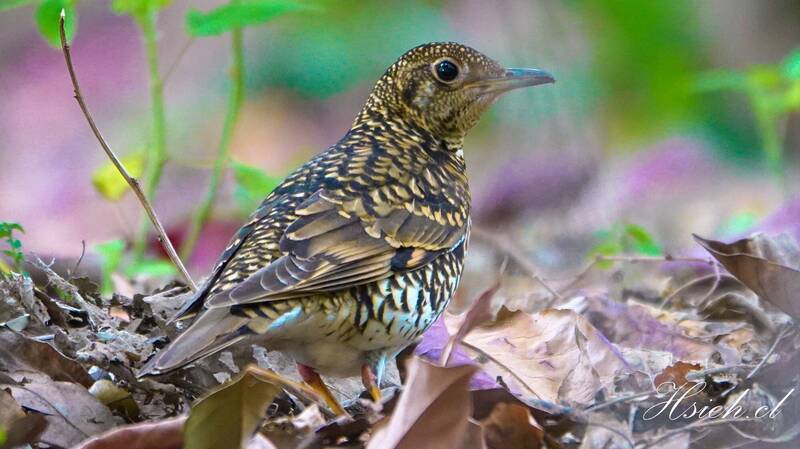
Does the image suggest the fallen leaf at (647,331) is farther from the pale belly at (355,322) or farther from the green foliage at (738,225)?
the green foliage at (738,225)

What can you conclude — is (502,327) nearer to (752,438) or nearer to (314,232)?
(314,232)

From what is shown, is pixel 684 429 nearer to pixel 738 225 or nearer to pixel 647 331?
pixel 647 331

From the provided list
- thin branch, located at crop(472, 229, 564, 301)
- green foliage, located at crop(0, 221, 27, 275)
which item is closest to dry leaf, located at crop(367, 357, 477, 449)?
green foliage, located at crop(0, 221, 27, 275)

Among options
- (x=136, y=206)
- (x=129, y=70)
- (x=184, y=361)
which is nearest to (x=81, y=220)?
(x=136, y=206)

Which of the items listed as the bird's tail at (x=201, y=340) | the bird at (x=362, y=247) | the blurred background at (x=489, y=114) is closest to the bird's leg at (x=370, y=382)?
the bird at (x=362, y=247)

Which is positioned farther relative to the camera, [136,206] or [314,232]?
[136,206]

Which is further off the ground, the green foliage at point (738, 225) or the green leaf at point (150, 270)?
the green leaf at point (150, 270)

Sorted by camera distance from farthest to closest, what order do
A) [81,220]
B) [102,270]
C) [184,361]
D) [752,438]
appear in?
[81,220] < [102,270] < [752,438] < [184,361]

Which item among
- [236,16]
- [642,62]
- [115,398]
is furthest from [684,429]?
[642,62]
